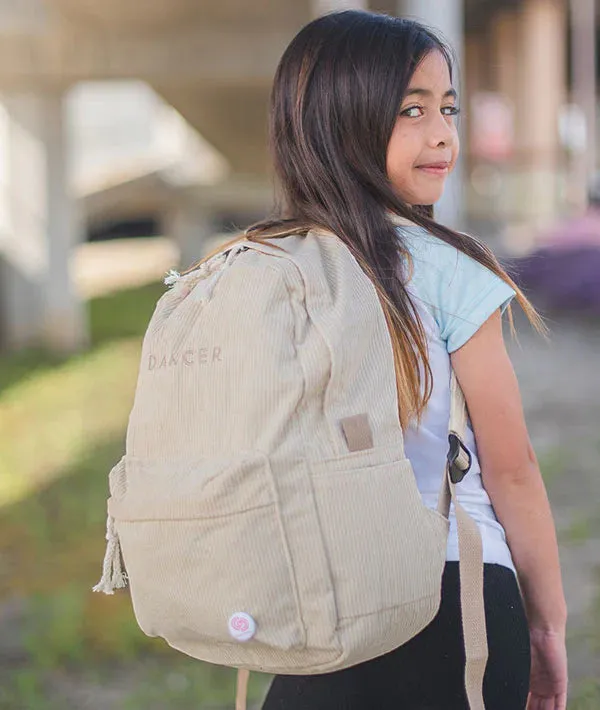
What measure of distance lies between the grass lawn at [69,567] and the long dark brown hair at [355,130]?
7.77 feet

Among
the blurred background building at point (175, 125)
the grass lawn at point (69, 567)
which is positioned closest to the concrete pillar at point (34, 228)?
the blurred background building at point (175, 125)

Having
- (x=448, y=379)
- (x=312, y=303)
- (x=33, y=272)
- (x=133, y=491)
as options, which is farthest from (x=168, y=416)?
(x=33, y=272)

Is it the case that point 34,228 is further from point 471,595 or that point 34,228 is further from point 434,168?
point 471,595

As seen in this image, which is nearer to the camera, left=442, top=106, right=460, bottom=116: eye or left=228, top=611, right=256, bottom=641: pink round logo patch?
left=228, top=611, right=256, bottom=641: pink round logo patch

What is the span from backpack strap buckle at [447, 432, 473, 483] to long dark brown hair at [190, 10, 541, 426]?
2.5 inches

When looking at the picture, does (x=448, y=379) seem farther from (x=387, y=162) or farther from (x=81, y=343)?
(x=81, y=343)

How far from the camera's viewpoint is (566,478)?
20.4 feet

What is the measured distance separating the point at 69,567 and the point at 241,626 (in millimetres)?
3723

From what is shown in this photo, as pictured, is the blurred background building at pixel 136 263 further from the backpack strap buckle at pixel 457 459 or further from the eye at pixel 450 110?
the backpack strap buckle at pixel 457 459

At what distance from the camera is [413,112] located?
170cm

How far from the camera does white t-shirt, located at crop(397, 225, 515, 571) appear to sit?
5.25ft

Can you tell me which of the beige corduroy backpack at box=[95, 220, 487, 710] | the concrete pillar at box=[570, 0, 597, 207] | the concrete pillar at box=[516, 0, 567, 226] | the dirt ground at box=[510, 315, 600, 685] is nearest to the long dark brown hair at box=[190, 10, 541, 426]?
the beige corduroy backpack at box=[95, 220, 487, 710]

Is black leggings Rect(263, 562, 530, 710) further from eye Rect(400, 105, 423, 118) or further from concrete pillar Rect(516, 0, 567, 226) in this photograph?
concrete pillar Rect(516, 0, 567, 226)

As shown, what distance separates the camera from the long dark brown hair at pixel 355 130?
1.64m
